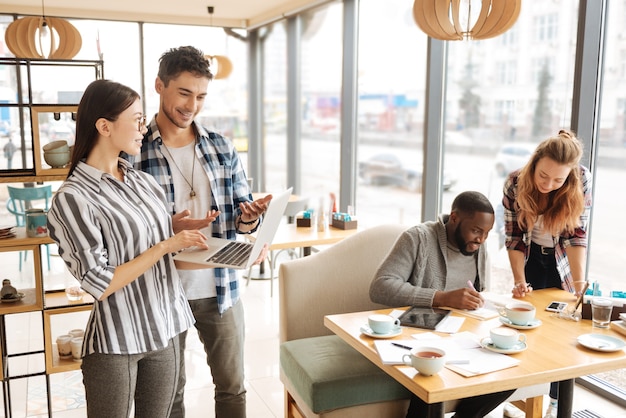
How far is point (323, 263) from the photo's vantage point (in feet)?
9.41

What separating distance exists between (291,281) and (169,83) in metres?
1.14

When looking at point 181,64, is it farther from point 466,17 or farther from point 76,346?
point 76,346

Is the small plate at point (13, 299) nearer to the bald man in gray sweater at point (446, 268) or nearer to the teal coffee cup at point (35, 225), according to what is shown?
the teal coffee cup at point (35, 225)

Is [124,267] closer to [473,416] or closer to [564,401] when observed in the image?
[473,416]

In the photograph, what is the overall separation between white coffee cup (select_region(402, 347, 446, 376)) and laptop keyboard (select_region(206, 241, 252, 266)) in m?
0.58

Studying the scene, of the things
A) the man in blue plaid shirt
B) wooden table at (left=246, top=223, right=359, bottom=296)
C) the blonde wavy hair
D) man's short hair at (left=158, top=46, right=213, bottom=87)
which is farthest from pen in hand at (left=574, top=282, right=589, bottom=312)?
wooden table at (left=246, top=223, right=359, bottom=296)

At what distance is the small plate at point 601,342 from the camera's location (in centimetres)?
193

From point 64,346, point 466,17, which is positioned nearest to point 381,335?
point 466,17

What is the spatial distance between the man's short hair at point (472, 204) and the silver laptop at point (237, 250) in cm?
73

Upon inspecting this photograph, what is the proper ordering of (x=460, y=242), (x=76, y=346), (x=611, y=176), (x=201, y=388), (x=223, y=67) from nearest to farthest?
(x=460, y=242), (x=76, y=346), (x=611, y=176), (x=201, y=388), (x=223, y=67)

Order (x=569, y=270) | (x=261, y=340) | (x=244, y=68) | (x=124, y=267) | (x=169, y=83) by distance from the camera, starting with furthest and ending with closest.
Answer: (x=244, y=68) → (x=261, y=340) → (x=569, y=270) → (x=169, y=83) → (x=124, y=267)

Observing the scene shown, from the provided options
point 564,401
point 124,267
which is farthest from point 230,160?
point 564,401

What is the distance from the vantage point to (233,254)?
1.88 m

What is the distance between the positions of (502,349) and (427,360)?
13.5 inches
